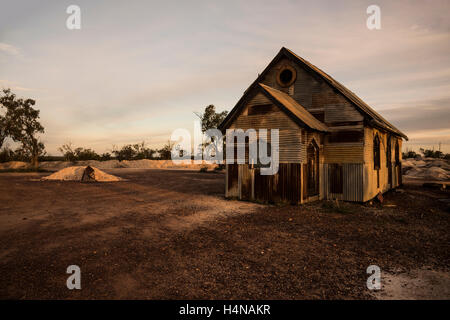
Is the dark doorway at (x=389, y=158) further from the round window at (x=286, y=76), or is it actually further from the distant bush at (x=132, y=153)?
the distant bush at (x=132, y=153)

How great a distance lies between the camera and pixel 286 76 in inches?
619

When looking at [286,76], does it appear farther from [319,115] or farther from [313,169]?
[313,169]

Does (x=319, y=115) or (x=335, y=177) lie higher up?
(x=319, y=115)

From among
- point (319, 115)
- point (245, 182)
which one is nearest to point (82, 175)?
point (245, 182)

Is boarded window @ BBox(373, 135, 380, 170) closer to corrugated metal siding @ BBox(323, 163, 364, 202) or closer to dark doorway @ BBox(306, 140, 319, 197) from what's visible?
corrugated metal siding @ BBox(323, 163, 364, 202)

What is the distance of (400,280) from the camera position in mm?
4969

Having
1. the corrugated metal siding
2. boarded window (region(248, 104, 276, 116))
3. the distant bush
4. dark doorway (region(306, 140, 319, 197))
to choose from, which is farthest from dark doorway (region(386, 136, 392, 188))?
the distant bush

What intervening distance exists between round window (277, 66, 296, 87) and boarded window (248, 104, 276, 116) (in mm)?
3465

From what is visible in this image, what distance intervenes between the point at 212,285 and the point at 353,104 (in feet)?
39.9

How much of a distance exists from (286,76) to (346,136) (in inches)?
211

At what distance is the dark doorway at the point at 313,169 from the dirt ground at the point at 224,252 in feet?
7.45

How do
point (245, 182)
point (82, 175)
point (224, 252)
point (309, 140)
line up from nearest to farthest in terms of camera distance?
1. point (224, 252)
2. point (309, 140)
3. point (245, 182)
4. point (82, 175)

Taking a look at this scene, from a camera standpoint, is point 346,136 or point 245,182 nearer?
point 346,136
